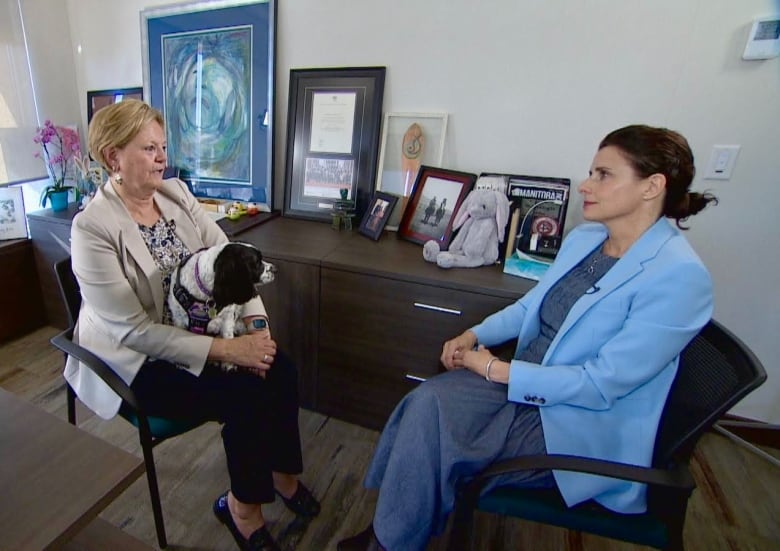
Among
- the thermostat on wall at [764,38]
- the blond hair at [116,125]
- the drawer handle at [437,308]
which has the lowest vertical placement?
the drawer handle at [437,308]

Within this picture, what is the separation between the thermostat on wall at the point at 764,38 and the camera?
1330 millimetres

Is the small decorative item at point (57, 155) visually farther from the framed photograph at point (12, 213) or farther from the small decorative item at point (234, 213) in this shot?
the small decorative item at point (234, 213)

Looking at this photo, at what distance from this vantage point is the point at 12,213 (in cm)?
213

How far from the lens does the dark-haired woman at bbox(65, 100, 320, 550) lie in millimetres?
1109

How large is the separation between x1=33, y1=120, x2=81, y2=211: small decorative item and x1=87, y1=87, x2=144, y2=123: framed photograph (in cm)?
19

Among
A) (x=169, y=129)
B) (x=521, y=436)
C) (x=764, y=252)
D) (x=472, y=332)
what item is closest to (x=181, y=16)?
(x=169, y=129)

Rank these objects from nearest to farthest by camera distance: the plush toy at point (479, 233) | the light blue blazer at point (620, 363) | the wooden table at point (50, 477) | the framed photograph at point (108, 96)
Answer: the wooden table at point (50, 477), the light blue blazer at point (620, 363), the plush toy at point (479, 233), the framed photograph at point (108, 96)

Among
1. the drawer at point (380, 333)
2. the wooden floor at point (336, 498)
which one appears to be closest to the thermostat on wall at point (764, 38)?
the drawer at point (380, 333)

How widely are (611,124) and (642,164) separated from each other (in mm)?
695

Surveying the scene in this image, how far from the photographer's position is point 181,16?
2049mm

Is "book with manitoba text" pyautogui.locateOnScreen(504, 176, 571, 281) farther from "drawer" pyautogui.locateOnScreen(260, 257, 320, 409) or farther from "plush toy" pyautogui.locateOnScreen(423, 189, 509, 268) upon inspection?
"drawer" pyautogui.locateOnScreen(260, 257, 320, 409)

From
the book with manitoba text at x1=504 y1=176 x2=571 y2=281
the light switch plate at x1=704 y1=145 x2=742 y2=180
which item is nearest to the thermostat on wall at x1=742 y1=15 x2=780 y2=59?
the light switch plate at x1=704 y1=145 x2=742 y2=180

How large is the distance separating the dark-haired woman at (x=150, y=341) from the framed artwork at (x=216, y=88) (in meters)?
0.86

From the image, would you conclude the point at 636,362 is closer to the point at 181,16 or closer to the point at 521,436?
the point at 521,436
